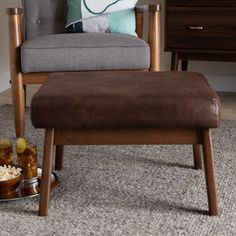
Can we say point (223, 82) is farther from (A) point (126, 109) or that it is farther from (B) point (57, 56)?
(A) point (126, 109)

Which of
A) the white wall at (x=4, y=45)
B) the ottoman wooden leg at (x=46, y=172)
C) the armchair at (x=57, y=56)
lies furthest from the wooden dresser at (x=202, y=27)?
the ottoman wooden leg at (x=46, y=172)

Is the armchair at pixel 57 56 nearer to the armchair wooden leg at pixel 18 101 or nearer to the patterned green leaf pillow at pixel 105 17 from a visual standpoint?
the armchair wooden leg at pixel 18 101

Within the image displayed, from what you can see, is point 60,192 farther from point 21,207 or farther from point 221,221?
point 221,221

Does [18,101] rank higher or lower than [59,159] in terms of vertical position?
higher

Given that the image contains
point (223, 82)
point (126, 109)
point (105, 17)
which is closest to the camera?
point (126, 109)

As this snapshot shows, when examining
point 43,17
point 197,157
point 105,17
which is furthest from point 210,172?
point 43,17

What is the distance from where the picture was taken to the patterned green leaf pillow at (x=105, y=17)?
8.16 ft

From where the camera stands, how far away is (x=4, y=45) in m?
3.45

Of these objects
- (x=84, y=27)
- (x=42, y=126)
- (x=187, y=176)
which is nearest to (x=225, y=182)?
(x=187, y=176)

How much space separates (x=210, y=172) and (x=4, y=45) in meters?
2.33

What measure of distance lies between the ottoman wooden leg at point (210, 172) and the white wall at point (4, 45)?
86.4 inches

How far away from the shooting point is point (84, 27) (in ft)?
8.27

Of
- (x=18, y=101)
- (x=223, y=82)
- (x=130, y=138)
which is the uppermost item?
(x=130, y=138)

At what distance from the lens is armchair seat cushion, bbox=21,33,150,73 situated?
217 cm
